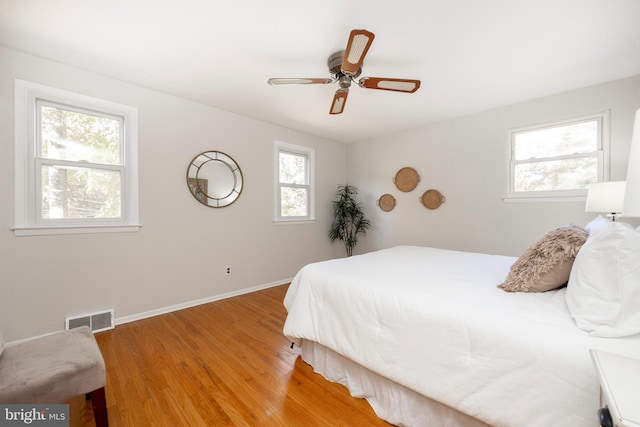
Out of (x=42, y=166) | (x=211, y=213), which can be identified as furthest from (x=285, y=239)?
(x=42, y=166)

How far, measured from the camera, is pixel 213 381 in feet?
5.51

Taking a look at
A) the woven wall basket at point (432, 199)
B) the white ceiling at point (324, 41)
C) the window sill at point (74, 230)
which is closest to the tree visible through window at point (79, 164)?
the window sill at point (74, 230)

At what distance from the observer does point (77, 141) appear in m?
2.42

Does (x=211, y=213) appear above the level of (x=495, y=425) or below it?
above

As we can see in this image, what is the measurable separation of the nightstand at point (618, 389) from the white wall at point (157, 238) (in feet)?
10.9

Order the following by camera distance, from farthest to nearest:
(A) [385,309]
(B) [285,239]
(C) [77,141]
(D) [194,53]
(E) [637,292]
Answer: (B) [285,239], (C) [77,141], (D) [194,53], (A) [385,309], (E) [637,292]

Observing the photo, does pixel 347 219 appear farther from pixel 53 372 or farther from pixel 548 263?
pixel 53 372

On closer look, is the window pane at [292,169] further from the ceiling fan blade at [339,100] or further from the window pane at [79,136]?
the window pane at [79,136]

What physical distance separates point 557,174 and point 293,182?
3463 mm

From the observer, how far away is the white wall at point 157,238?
6.93 feet

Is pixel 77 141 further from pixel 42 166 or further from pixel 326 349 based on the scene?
pixel 326 349

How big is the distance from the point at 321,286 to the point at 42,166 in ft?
8.68

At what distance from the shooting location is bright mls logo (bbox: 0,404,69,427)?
973 millimetres

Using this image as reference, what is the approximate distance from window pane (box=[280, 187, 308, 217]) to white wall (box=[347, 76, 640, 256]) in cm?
117
